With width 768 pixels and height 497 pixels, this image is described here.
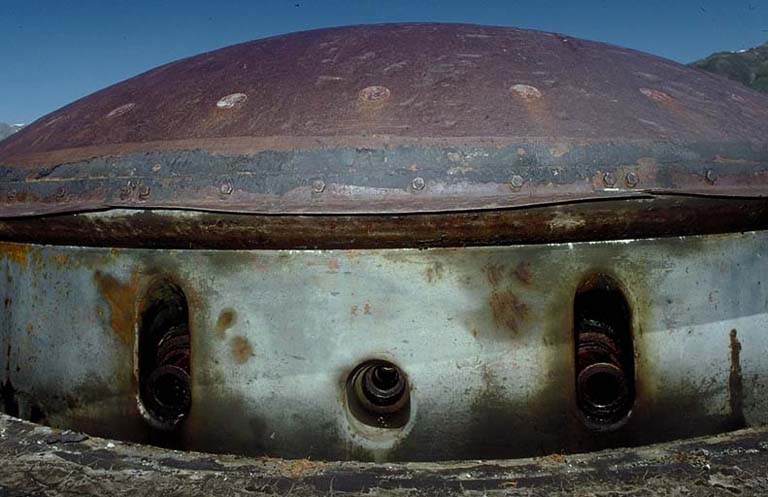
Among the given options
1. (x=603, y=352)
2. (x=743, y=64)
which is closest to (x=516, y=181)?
(x=603, y=352)

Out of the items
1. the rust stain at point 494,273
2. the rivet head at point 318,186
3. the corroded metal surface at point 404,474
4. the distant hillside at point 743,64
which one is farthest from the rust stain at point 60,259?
the distant hillside at point 743,64

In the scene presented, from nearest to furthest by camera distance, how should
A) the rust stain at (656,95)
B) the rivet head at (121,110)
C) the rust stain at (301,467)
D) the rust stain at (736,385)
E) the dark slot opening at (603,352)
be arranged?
1. the rust stain at (301,467)
2. the dark slot opening at (603,352)
3. the rust stain at (736,385)
4. the rust stain at (656,95)
5. the rivet head at (121,110)

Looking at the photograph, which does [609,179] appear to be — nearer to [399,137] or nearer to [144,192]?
[399,137]

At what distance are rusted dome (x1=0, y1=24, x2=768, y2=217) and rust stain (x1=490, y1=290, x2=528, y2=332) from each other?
1.01 ft

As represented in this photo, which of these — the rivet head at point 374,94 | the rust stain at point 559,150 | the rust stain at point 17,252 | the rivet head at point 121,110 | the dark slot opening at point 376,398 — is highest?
the rivet head at point 121,110

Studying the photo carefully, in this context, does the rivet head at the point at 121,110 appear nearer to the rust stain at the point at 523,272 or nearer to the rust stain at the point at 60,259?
the rust stain at the point at 60,259

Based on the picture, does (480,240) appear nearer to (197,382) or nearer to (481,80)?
(481,80)

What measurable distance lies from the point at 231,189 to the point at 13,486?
3.12ft

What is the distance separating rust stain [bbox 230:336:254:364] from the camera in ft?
6.35

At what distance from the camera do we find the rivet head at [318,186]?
178 centimetres

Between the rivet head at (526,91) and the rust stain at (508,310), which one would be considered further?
the rivet head at (526,91)

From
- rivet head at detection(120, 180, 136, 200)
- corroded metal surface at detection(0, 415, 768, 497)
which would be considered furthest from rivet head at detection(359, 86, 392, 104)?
corroded metal surface at detection(0, 415, 768, 497)

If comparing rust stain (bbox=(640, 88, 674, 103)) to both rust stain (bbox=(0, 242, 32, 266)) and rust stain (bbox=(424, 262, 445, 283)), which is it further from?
rust stain (bbox=(0, 242, 32, 266))

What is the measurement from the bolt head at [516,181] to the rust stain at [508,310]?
0.31 m
